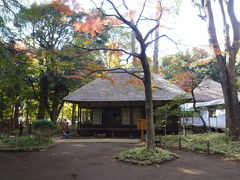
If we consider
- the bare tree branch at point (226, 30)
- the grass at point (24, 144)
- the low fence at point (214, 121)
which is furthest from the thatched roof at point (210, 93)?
the grass at point (24, 144)

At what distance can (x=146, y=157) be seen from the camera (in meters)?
6.66

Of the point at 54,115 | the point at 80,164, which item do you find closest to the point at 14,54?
the point at 80,164

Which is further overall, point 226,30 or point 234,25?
point 226,30

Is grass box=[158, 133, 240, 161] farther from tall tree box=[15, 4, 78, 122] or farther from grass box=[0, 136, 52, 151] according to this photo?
tall tree box=[15, 4, 78, 122]

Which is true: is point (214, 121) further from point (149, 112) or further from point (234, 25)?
point (149, 112)

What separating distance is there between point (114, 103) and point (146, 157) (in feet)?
28.5

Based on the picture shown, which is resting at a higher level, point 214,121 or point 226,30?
point 226,30

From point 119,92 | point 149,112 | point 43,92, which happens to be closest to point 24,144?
point 149,112

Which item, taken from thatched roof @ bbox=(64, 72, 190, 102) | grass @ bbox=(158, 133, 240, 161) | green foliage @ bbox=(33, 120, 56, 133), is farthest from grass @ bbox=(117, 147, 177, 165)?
thatched roof @ bbox=(64, 72, 190, 102)

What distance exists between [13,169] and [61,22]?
14525 millimetres

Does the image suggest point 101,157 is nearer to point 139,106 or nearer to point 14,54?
point 14,54

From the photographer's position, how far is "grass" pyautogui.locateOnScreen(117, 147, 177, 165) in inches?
252

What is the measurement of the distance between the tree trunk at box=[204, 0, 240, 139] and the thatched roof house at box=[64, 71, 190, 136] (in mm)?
4139

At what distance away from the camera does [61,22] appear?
17672 mm
